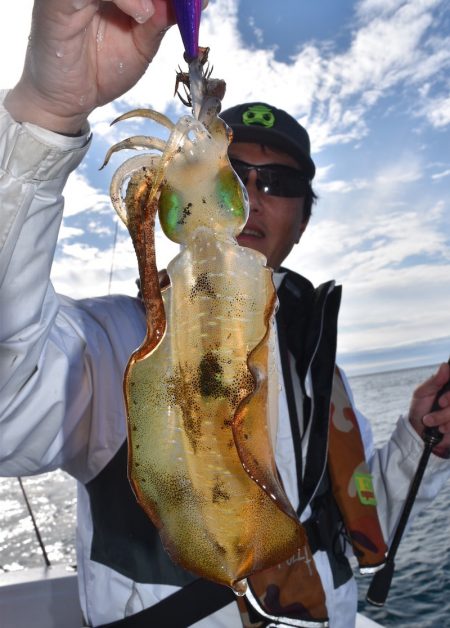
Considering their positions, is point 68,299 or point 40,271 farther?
point 68,299

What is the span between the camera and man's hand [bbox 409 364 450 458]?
3.24 metres

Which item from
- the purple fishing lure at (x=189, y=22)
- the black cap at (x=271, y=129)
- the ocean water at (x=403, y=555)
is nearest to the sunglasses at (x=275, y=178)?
the black cap at (x=271, y=129)

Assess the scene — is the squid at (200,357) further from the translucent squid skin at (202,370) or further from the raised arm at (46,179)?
the raised arm at (46,179)

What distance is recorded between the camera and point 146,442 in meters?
1.04

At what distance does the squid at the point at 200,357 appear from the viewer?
1021mm

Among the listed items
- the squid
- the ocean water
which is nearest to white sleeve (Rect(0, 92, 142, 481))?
the squid

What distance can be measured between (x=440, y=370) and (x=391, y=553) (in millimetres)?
1218

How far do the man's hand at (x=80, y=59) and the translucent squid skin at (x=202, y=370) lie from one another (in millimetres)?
421

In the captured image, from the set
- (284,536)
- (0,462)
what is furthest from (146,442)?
(0,462)

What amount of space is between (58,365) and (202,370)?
51.6 inches

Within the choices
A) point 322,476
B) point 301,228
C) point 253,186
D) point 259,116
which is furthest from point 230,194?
point 301,228

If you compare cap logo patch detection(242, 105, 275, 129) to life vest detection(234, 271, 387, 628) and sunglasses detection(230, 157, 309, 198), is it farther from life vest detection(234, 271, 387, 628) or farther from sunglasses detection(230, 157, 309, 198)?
life vest detection(234, 271, 387, 628)

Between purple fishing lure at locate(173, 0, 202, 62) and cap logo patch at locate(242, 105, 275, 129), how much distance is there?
8.73ft

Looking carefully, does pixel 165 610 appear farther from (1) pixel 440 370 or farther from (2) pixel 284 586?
(1) pixel 440 370
